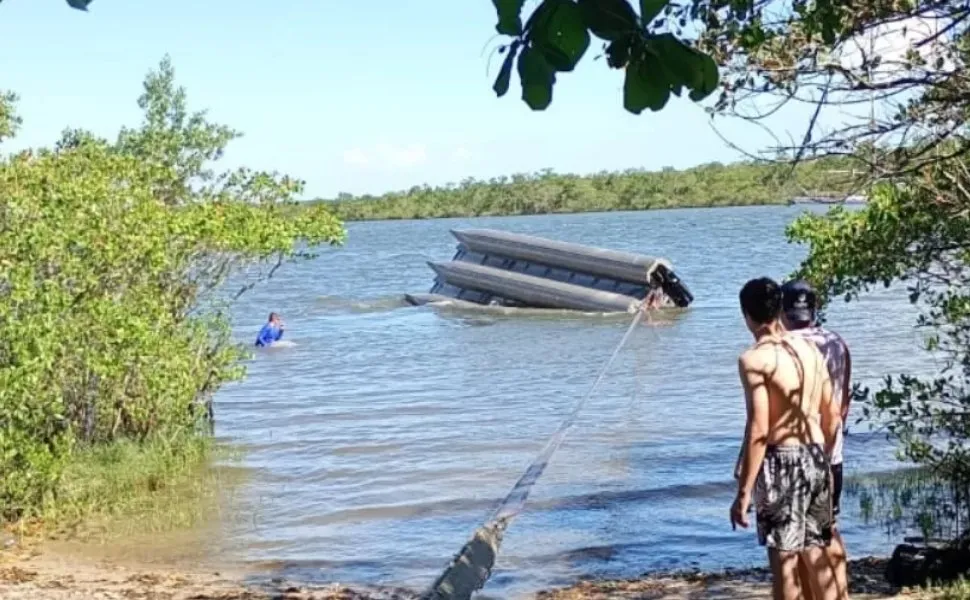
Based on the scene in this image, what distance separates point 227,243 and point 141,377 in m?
1.52

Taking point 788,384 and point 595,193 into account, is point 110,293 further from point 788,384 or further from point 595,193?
point 595,193

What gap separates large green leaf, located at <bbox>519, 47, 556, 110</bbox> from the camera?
7.67ft

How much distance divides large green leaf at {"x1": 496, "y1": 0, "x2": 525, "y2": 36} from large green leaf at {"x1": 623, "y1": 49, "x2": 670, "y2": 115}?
0.21m

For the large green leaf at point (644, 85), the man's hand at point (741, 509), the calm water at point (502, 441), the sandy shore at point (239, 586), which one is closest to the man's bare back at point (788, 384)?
the man's hand at point (741, 509)

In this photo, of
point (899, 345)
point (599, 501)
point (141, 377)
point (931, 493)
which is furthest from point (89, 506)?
point (899, 345)

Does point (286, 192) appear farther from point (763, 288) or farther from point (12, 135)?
point (763, 288)

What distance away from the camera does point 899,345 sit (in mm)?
20672

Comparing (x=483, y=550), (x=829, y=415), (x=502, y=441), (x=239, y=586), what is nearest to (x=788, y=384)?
(x=829, y=415)

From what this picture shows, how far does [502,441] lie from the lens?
1469 cm

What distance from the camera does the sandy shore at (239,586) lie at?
7754 mm

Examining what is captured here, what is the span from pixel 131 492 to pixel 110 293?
1.76 metres

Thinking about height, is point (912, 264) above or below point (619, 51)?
below

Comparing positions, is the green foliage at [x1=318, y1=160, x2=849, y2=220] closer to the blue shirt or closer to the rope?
the blue shirt

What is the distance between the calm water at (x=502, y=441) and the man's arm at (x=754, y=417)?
12.0ft
